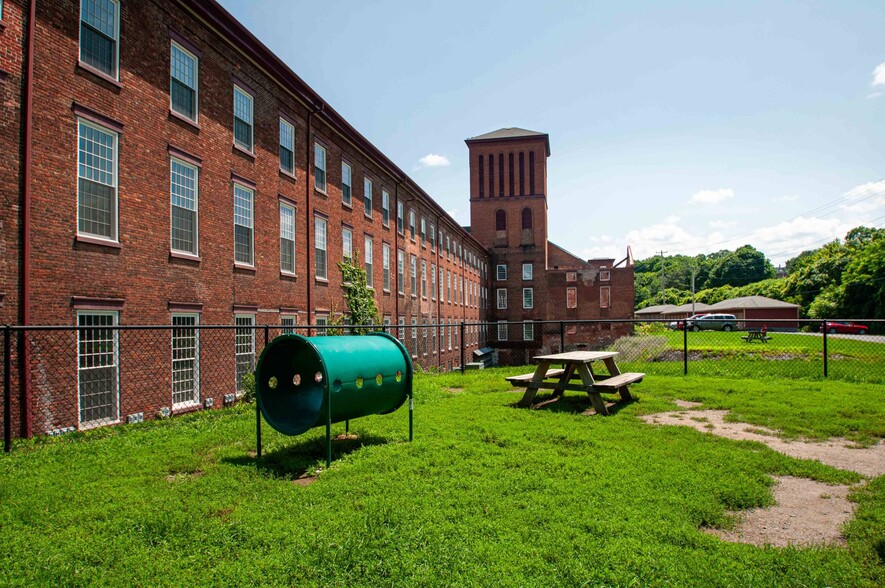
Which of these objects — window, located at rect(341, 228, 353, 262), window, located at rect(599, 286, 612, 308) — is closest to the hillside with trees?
window, located at rect(599, 286, 612, 308)

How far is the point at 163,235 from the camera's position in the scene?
1231 centimetres

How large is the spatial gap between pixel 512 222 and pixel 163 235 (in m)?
46.8

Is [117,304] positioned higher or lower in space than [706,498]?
higher

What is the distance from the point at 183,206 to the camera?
13.2 m

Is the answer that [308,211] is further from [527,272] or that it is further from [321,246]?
[527,272]

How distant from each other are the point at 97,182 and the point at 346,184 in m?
12.2

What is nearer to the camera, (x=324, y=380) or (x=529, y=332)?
(x=324, y=380)

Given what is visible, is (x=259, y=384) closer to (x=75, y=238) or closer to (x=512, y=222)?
(x=75, y=238)

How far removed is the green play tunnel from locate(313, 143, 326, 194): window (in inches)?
543

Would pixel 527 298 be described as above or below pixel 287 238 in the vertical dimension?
below

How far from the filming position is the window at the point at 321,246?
19672 mm

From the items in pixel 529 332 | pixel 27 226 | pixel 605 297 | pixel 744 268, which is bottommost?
pixel 529 332


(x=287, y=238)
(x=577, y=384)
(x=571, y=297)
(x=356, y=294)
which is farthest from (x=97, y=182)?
(x=571, y=297)

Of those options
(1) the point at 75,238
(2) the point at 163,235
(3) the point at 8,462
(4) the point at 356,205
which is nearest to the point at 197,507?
(3) the point at 8,462
